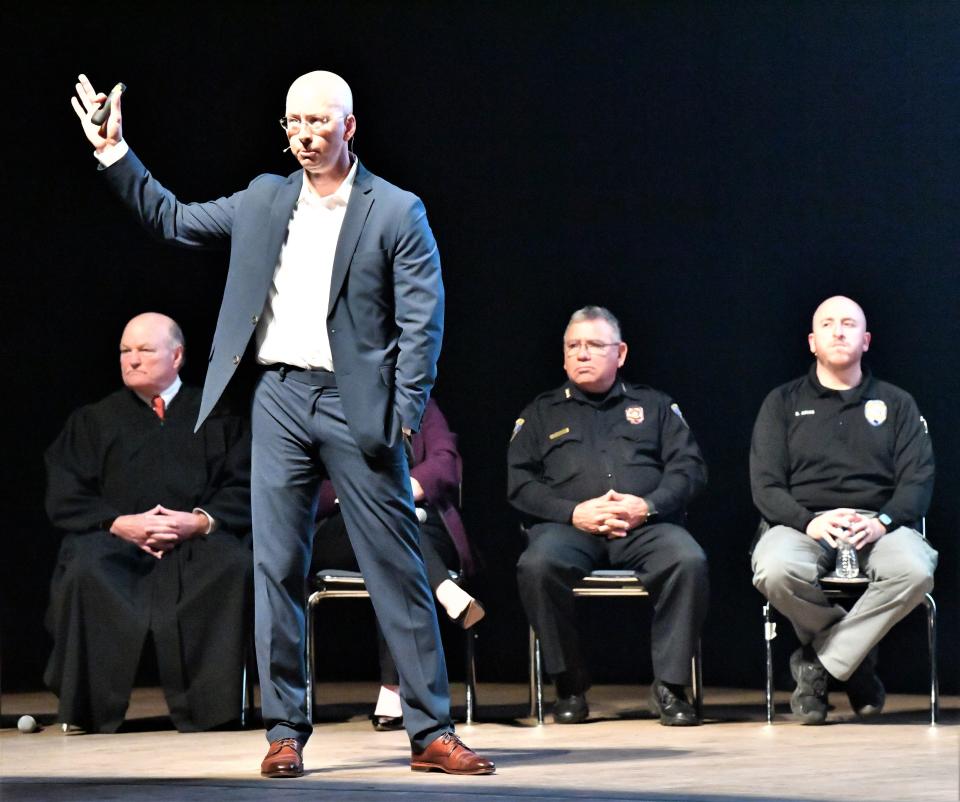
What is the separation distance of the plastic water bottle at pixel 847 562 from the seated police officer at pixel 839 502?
0.07ft

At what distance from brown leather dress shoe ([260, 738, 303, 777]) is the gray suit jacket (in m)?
0.68

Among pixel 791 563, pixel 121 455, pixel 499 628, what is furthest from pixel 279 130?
pixel 791 563

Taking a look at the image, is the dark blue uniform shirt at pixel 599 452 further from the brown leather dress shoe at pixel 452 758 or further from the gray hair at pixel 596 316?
the brown leather dress shoe at pixel 452 758

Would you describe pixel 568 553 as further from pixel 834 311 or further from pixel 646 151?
pixel 646 151

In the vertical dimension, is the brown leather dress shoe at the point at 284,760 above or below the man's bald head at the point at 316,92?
below

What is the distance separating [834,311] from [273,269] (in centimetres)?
218

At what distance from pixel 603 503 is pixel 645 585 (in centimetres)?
30

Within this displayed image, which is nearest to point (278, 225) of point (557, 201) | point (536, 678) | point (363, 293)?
point (363, 293)

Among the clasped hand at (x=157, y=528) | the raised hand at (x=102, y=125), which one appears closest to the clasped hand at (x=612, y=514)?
the clasped hand at (x=157, y=528)

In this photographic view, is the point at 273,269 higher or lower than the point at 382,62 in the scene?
lower

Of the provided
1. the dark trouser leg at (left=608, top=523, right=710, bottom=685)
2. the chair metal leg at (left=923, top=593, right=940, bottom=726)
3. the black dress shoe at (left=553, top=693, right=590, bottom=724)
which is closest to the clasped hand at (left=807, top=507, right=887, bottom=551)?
the chair metal leg at (left=923, top=593, right=940, bottom=726)

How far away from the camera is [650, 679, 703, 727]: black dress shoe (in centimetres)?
490

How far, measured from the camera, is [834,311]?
17.2 feet

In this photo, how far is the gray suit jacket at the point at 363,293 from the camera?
3650 millimetres
